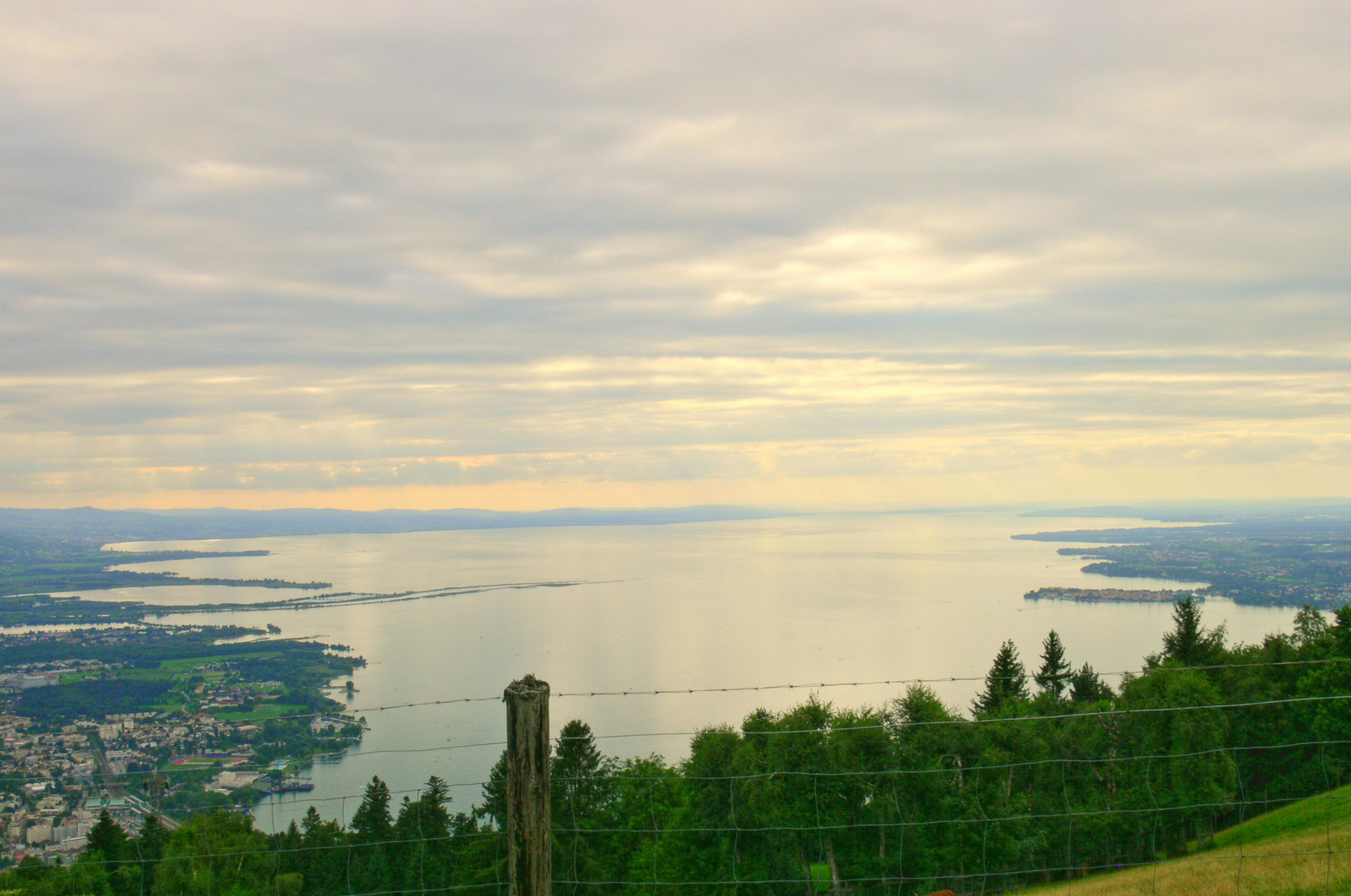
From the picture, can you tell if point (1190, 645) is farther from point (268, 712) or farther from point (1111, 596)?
point (1111, 596)

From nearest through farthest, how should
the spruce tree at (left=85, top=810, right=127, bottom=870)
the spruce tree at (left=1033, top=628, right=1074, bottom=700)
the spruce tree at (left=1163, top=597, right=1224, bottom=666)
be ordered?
the spruce tree at (left=85, top=810, right=127, bottom=870), the spruce tree at (left=1163, top=597, right=1224, bottom=666), the spruce tree at (left=1033, top=628, right=1074, bottom=700)

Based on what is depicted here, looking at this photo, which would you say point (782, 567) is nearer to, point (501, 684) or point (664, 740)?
point (501, 684)

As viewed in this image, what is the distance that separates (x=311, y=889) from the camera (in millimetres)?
18203

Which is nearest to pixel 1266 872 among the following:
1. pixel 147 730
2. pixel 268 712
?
pixel 147 730

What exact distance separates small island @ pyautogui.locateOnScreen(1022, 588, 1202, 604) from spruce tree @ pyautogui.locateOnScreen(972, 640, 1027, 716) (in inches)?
1843

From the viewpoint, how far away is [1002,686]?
27406 millimetres

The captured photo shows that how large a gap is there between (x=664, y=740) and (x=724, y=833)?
15.1m

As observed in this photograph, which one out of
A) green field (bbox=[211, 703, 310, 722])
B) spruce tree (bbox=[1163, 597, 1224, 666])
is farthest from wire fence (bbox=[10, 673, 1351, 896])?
green field (bbox=[211, 703, 310, 722])

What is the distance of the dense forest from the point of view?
513 inches

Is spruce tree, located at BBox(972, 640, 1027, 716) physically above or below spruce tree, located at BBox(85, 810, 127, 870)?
above

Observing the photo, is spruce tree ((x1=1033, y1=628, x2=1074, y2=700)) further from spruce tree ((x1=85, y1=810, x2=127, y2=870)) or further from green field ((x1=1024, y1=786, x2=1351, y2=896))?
spruce tree ((x1=85, y1=810, x2=127, y2=870))

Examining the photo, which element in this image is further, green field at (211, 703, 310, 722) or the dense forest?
green field at (211, 703, 310, 722)

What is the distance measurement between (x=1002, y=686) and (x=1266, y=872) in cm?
2097

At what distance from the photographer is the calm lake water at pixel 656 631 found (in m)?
26.4
